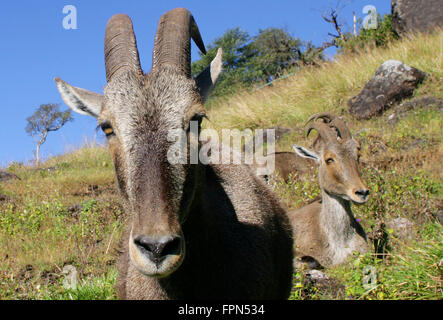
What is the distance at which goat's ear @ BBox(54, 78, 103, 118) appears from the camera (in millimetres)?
3564

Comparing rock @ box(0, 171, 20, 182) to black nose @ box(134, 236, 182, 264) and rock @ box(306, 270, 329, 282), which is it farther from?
black nose @ box(134, 236, 182, 264)

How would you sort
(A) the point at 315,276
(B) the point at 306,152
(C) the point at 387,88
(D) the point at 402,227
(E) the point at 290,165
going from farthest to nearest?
(C) the point at 387,88, (E) the point at 290,165, (B) the point at 306,152, (D) the point at 402,227, (A) the point at 315,276

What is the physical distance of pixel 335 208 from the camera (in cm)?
741

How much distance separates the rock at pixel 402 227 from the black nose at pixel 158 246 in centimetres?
457

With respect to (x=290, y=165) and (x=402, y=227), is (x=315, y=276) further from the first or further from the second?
(x=290, y=165)

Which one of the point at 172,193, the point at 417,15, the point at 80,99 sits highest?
the point at 417,15

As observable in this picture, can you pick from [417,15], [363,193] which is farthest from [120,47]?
[417,15]

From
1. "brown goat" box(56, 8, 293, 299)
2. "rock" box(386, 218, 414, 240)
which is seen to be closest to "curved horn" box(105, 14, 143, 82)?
"brown goat" box(56, 8, 293, 299)

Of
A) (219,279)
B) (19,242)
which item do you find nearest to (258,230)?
(219,279)

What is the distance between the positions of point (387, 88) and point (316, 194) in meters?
6.31

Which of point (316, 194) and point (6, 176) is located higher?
point (6, 176)

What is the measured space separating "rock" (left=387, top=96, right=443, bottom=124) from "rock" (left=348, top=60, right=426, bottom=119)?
57 centimetres

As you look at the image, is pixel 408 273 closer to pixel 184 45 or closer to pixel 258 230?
pixel 258 230

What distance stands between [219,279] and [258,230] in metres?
0.69
